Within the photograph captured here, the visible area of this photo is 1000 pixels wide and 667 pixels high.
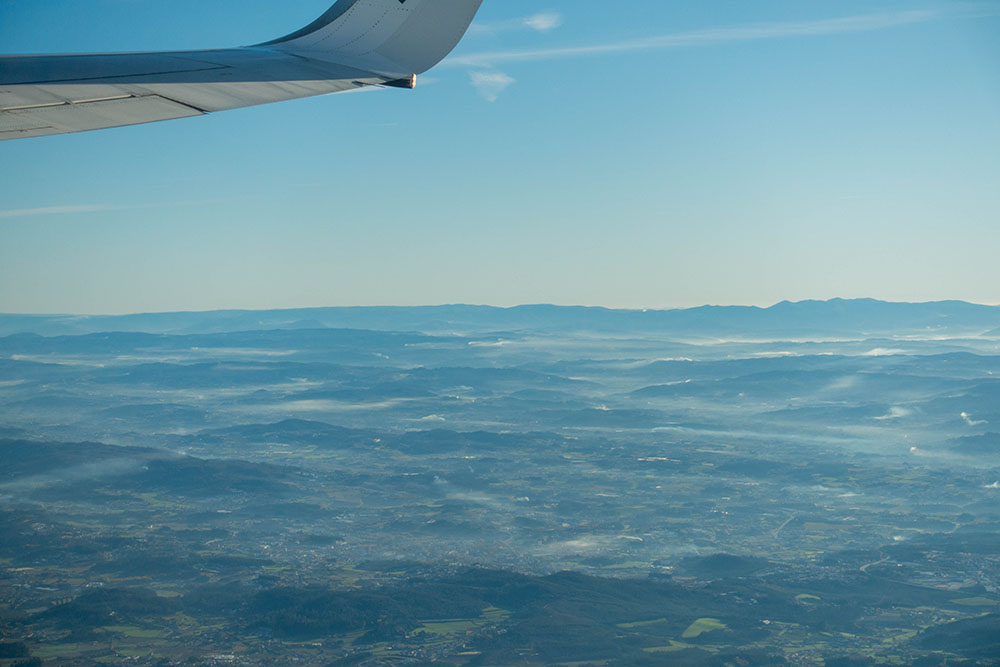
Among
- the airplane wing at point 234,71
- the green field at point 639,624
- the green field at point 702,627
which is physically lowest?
the green field at point 639,624

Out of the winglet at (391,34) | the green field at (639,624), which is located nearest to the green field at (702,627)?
the green field at (639,624)

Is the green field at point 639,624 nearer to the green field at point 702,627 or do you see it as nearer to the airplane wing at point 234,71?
the green field at point 702,627

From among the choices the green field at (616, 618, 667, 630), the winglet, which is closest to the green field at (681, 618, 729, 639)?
the green field at (616, 618, 667, 630)

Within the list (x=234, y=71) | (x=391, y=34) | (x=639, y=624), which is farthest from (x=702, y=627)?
(x=234, y=71)

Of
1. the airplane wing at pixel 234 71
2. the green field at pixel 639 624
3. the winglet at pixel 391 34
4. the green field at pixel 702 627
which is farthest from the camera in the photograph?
the green field at pixel 639 624

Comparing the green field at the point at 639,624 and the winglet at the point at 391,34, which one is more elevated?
the winglet at the point at 391,34

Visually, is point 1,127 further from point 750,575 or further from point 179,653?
point 750,575

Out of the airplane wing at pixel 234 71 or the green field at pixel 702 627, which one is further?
the green field at pixel 702 627
